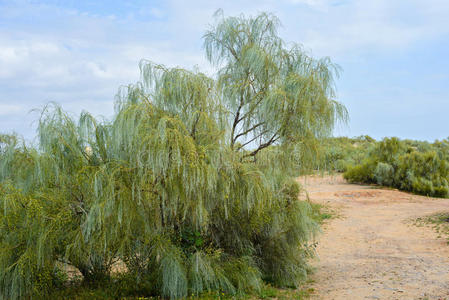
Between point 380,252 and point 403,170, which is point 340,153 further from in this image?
point 380,252

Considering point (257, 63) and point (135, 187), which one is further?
point (257, 63)

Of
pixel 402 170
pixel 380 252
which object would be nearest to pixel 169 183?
pixel 380 252

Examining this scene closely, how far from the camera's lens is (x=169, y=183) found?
5.67 metres

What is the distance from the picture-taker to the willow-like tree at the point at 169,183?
18.4 feet

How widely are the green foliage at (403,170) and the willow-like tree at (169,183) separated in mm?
15129

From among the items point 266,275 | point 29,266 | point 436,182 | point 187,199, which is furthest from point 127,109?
point 436,182

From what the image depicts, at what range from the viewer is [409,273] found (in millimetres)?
8125

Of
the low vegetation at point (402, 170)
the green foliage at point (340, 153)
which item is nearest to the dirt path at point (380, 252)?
the green foliage at point (340, 153)

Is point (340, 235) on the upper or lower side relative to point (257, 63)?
lower

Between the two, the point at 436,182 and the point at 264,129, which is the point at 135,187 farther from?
the point at 436,182

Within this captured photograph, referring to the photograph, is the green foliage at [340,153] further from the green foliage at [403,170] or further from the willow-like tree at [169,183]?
the green foliage at [403,170]

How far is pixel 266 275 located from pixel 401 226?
297 inches

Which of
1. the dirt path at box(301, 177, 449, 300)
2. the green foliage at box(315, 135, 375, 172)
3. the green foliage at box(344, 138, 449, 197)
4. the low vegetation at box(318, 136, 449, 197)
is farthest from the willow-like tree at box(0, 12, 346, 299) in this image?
the green foliage at box(344, 138, 449, 197)

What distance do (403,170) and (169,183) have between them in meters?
18.7
